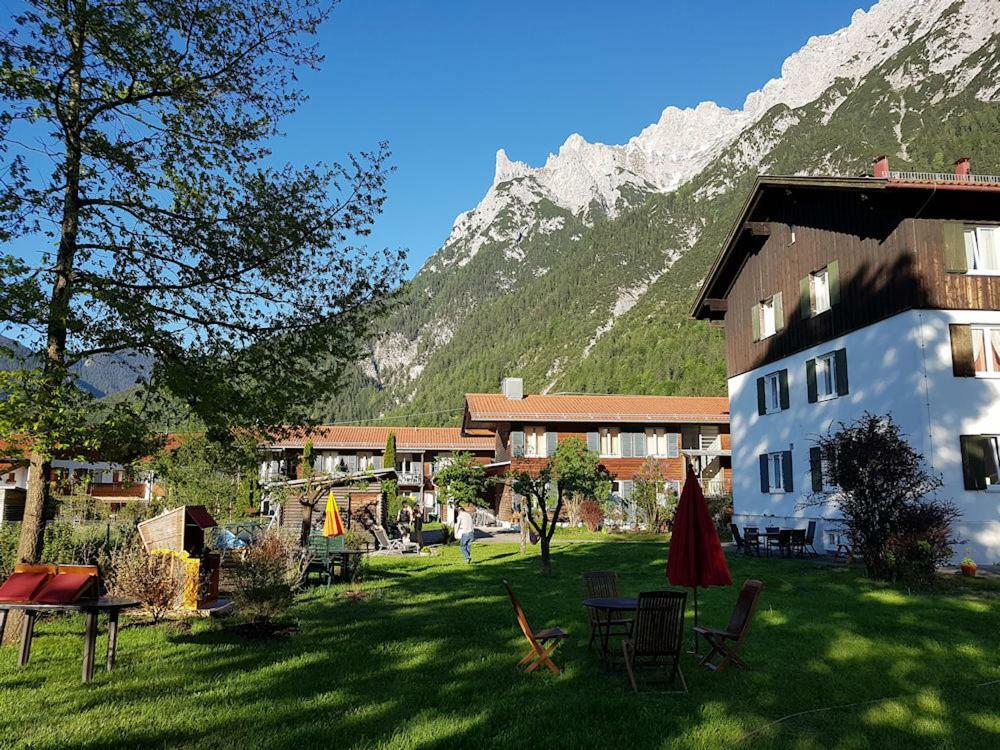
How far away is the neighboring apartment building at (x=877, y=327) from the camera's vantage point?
688 inches

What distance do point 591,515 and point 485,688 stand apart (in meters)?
27.5

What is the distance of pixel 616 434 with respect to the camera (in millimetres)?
41844

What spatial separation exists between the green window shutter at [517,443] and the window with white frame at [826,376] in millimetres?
20809

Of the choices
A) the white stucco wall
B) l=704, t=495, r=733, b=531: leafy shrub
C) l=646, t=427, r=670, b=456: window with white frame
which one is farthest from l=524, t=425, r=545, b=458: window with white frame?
the white stucco wall

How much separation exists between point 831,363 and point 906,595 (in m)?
9.65

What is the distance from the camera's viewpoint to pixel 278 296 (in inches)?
418

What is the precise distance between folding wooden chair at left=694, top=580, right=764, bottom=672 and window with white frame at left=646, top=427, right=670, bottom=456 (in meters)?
33.7

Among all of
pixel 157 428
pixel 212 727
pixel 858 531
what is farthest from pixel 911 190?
pixel 212 727

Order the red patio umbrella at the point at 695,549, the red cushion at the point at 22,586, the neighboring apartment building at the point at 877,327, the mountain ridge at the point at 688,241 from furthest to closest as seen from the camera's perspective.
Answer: the mountain ridge at the point at 688,241, the neighboring apartment building at the point at 877,327, the red patio umbrella at the point at 695,549, the red cushion at the point at 22,586

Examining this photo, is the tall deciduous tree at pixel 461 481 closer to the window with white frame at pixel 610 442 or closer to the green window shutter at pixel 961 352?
the window with white frame at pixel 610 442

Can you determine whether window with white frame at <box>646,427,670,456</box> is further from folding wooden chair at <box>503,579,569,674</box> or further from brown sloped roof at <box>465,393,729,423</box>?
folding wooden chair at <box>503,579,569,674</box>

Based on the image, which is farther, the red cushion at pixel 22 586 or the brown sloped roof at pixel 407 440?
the brown sloped roof at pixel 407 440

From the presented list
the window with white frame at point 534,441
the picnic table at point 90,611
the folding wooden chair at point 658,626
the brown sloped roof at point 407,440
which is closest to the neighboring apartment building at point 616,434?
the window with white frame at point 534,441

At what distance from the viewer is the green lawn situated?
589 cm
